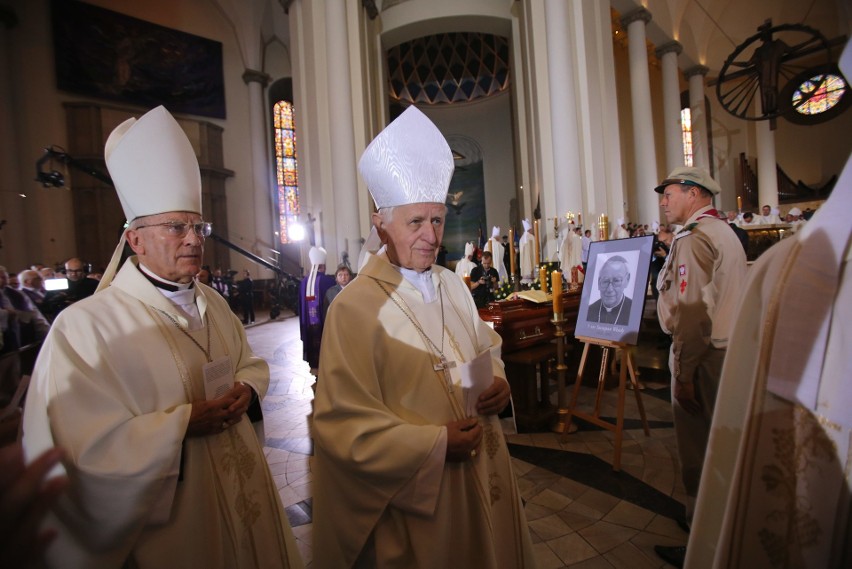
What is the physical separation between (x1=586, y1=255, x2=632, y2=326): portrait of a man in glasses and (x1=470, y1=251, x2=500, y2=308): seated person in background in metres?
Answer: 2.20

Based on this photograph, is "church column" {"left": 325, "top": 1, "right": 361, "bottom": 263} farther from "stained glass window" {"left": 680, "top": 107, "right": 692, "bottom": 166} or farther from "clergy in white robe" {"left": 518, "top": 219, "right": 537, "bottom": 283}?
"stained glass window" {"left": 680, "top": 107, "right": 692, "bottom": 166}

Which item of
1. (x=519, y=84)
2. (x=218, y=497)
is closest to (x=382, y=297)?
(x=218, y=497)

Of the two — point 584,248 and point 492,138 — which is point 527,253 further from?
point 492,138

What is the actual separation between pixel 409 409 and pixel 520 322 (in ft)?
8.65

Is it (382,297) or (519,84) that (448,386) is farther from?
(519,84)

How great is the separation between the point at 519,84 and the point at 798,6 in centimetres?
1360

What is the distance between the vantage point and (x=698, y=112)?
16.6 meters

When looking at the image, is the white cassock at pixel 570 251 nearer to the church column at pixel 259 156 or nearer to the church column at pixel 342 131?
the church column at pixel 342 131

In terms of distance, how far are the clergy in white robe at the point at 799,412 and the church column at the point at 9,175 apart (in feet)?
52.6

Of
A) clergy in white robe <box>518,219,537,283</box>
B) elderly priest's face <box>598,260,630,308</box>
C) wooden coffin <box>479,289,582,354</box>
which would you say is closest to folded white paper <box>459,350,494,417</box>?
elderly priest's face <box>598,260,630,308</box>

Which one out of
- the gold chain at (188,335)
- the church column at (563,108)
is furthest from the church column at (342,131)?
the gold chain at (188,335)

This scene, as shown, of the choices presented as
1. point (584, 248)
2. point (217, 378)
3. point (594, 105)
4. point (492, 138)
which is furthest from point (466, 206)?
point (217, 378)

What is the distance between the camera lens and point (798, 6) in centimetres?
1619

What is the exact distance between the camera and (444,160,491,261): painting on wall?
21.5m
